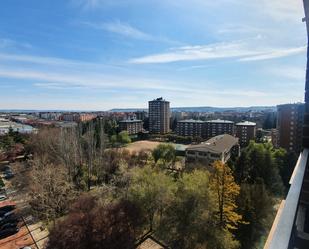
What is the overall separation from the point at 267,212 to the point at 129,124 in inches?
1599

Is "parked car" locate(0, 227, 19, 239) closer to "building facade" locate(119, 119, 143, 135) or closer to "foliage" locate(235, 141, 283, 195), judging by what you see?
"foliage" locate(235, 141, 283, 195)

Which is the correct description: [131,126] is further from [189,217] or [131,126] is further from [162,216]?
[189,217]

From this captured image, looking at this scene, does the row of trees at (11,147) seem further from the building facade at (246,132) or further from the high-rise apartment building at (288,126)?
the building facade at (246,132)

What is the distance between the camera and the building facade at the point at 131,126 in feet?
161

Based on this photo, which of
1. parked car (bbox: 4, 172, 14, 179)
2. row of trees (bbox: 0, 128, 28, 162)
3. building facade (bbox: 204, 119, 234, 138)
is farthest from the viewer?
building facade (bbox: 204, 119, 234, 138)

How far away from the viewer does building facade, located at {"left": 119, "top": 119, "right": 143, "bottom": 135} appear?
48969mm

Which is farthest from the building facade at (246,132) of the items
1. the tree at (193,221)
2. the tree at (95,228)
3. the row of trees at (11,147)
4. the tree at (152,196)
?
the row of trees at (11,147)

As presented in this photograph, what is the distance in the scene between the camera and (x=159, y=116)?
2069 inches

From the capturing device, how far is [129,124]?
50.0m

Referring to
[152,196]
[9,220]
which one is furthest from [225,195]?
[9,220]

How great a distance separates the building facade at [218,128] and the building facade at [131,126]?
16399 millimetres

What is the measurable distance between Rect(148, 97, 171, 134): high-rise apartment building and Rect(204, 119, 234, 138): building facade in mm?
11642

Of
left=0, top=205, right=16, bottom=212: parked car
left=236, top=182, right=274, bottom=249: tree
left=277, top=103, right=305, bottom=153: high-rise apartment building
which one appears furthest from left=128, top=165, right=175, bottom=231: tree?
left=277, top=103, right=305, bottom=153: high-rise apartment building

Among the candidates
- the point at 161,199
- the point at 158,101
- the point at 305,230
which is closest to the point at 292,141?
the point at 161,199
